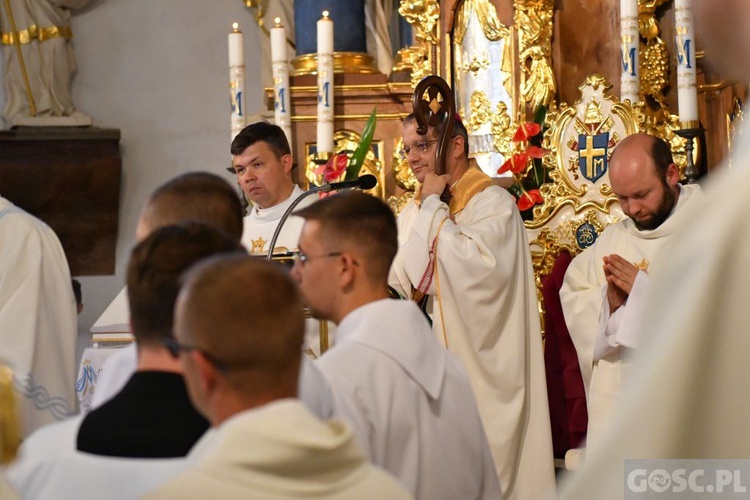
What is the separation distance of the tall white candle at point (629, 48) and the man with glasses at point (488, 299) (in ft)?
3.53

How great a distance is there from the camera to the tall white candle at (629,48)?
5.80 m

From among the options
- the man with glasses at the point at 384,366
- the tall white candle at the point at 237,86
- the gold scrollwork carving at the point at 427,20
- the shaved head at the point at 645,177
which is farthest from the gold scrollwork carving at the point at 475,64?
the man with glasses at the point at 384,366

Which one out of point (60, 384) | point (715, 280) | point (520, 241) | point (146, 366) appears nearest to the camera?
point (715, 280)

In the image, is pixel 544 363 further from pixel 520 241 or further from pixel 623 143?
pixel 623 143

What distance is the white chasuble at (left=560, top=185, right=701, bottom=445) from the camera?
16.2 ft

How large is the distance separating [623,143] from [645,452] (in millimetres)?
4272

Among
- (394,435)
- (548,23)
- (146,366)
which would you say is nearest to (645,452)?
(146,366)

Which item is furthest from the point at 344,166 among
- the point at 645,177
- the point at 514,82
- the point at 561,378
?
the point at 645,177

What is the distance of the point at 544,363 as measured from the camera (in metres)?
5.41

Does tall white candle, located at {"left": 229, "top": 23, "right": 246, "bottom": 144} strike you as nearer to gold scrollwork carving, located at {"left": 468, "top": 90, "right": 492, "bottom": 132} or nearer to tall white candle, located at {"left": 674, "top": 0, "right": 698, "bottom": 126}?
gold scrollwork carving, located at {"left": 468, "top": 90, "right": 492, "bottom": 132}

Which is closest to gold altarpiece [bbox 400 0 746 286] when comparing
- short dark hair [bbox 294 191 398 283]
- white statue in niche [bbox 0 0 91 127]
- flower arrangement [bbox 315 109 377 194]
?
flower arrangement [bbox 315 109 377 194]

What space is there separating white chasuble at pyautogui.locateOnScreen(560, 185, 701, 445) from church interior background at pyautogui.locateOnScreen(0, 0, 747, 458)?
1.77ft

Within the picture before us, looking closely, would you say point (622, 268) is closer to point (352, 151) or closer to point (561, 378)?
point (561, 378)

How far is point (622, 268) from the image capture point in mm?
4703
